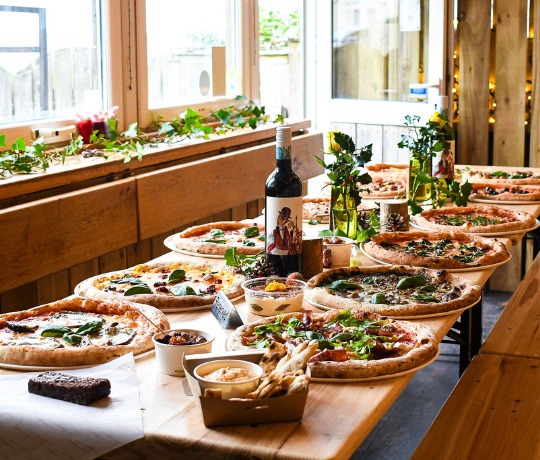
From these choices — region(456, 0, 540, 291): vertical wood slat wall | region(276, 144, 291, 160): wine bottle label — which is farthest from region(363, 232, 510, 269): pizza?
region(456, 0, 540, 291): vertical wood slat wall

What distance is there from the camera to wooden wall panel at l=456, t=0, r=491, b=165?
578 cm

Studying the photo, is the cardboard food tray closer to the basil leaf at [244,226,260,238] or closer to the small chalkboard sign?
the small chalkboard sign

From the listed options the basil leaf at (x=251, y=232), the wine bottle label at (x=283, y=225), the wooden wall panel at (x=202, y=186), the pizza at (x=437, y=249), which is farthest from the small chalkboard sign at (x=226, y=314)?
the wooden wall panel at (x=202, y=186)

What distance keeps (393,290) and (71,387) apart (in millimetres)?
1007

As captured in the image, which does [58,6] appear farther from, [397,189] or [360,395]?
[360,395]

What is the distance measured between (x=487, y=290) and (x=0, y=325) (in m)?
4.53

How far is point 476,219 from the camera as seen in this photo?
10.7 feet

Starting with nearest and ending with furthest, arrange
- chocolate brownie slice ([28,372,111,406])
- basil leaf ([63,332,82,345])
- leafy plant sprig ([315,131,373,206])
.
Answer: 1. chocolate brownie slice ([28,372,111,406])
2. basil leaf ([63,332,82,345])
3. leafy plant sprig ([315,131,373,206])

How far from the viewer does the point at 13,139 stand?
3.54 meters

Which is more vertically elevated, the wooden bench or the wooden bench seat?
the wooden bench

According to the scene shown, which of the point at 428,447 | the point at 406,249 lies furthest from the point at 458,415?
the point at 406,249

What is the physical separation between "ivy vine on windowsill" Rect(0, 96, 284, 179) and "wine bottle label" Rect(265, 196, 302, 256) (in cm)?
125

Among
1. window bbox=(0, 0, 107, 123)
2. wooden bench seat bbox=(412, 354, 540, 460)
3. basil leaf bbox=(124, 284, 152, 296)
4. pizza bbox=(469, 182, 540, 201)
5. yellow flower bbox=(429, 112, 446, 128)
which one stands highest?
window bbox=(0, 0, 107, 123)

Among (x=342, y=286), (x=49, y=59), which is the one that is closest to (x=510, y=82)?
(x=49, y=59)
